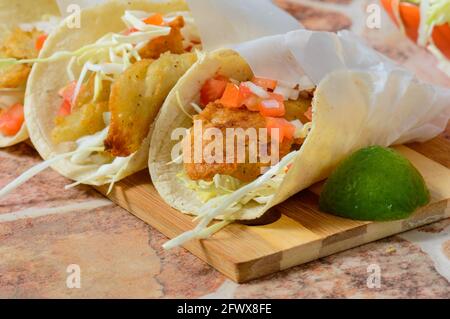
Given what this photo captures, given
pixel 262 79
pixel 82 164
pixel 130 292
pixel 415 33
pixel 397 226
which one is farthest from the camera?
pixel 415 33

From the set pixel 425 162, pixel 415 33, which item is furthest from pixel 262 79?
pixel 415 33

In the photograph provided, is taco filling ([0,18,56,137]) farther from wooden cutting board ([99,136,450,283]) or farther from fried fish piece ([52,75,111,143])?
wooden cutting board ([99,136,450,283])

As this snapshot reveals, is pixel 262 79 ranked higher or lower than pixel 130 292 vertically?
higher

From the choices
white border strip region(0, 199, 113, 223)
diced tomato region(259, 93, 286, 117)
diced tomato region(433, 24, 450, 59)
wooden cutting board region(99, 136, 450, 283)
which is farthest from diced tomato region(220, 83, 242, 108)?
diced tomato region(433, 24, 450, 59)

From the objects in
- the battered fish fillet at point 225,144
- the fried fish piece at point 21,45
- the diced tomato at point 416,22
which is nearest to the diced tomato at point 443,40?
the diced tomato at point 416,22

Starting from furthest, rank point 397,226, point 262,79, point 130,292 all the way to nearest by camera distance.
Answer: point 262,79 → point 397,226 → point 130,292

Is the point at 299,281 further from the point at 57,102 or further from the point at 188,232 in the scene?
the point at 57,102

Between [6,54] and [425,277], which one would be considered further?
[6,54]
